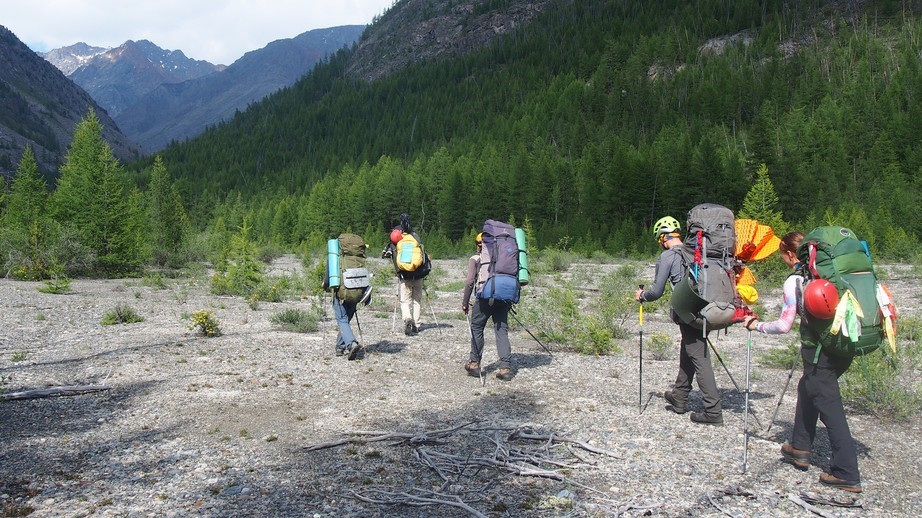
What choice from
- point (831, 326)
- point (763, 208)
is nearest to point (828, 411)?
point (831, 326)

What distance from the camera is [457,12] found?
195000 millimetres

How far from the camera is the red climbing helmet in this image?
479 cm

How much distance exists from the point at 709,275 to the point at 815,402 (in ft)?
5.05

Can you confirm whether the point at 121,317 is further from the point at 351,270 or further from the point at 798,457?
the point at 798,457

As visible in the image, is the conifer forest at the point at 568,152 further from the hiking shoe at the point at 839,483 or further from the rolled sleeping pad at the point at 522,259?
the hiking shoe at the point at 839,483

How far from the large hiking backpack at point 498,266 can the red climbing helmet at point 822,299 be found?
414cm

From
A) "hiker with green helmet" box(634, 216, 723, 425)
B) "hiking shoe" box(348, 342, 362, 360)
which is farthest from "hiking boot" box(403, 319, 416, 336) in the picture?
"hiker with green helmet" box(634, 216, 723, 425)

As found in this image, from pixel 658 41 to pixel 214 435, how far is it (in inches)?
4784

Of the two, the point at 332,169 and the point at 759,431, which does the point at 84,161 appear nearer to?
the point at 759,431

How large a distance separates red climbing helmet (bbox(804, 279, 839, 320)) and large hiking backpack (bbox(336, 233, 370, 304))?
271 inches

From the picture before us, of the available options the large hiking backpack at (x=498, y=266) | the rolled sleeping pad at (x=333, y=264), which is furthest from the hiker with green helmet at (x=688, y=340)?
the rolled sleeping pad at (x=333, y=264)

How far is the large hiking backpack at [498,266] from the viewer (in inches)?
329

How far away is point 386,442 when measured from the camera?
6129 mm

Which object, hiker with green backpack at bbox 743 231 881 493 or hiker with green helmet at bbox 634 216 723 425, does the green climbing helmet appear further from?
hiker with green backpack at bbox 743 231 881 493
